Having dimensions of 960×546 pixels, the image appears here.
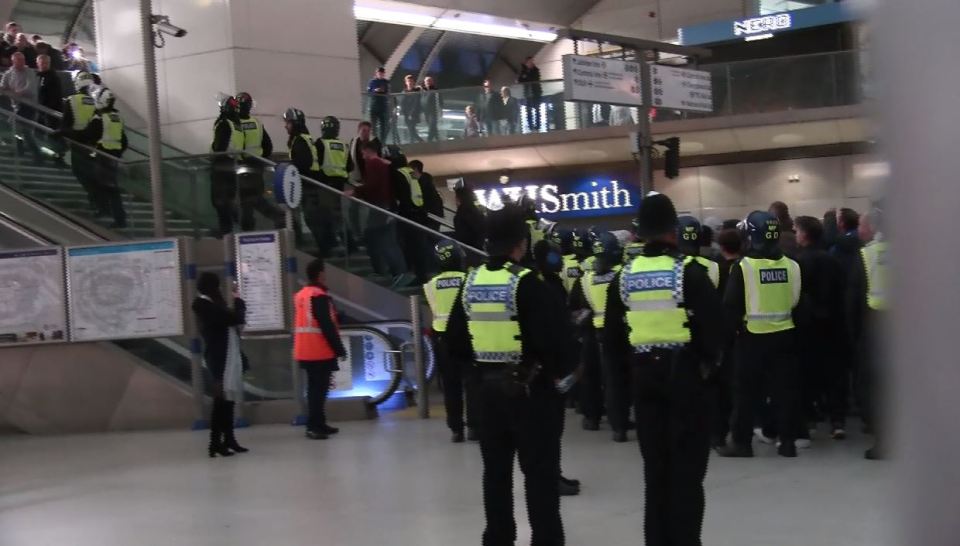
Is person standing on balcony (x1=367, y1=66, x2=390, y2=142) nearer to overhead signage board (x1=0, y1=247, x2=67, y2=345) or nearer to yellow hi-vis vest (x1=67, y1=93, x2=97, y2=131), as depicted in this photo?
yellow hi-vis vest (x1=67, y1=93, x2=97, y2=131)

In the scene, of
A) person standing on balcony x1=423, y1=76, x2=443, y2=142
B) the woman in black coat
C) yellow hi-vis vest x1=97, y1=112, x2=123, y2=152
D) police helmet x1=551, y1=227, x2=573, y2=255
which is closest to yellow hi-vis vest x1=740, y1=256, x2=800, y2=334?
police helmet x1=551, y1=227, x2=573, y2=255

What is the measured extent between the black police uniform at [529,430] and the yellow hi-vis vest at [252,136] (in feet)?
33.7

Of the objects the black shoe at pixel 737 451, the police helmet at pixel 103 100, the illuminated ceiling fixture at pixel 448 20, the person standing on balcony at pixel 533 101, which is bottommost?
the black shoe at pixel 737 451

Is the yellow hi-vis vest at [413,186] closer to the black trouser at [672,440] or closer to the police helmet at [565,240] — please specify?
the police helmet at [565,240]

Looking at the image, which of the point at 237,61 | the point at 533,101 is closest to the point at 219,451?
the point at 237,61

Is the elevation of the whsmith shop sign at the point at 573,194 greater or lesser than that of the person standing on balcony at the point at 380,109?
lesser

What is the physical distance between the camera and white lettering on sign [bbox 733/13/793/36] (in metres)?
27.3

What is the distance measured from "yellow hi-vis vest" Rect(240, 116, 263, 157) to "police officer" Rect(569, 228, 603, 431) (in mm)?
5905

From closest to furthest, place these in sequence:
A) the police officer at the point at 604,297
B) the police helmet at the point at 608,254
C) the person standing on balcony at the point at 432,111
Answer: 1. the police officer at the point at 604,297
2. the police helmet at the point at 608,254
3. the person standing on balcony at the point at 432,111

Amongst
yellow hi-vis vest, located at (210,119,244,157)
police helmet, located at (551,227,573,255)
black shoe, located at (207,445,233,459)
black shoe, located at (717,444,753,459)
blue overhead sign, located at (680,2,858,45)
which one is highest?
blue overhead sign, located at (680,2,858,45)

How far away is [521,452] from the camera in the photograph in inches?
210

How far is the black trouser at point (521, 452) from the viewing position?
5.32m

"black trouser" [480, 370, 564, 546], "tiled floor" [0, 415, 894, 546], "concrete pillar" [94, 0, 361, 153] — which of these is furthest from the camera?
"concrete pillar" [94, 0, 361, 153]

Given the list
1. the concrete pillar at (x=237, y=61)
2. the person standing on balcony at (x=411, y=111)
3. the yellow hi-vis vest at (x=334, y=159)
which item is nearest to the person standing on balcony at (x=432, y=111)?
the person standing on balcony at (x=411, y=111)
